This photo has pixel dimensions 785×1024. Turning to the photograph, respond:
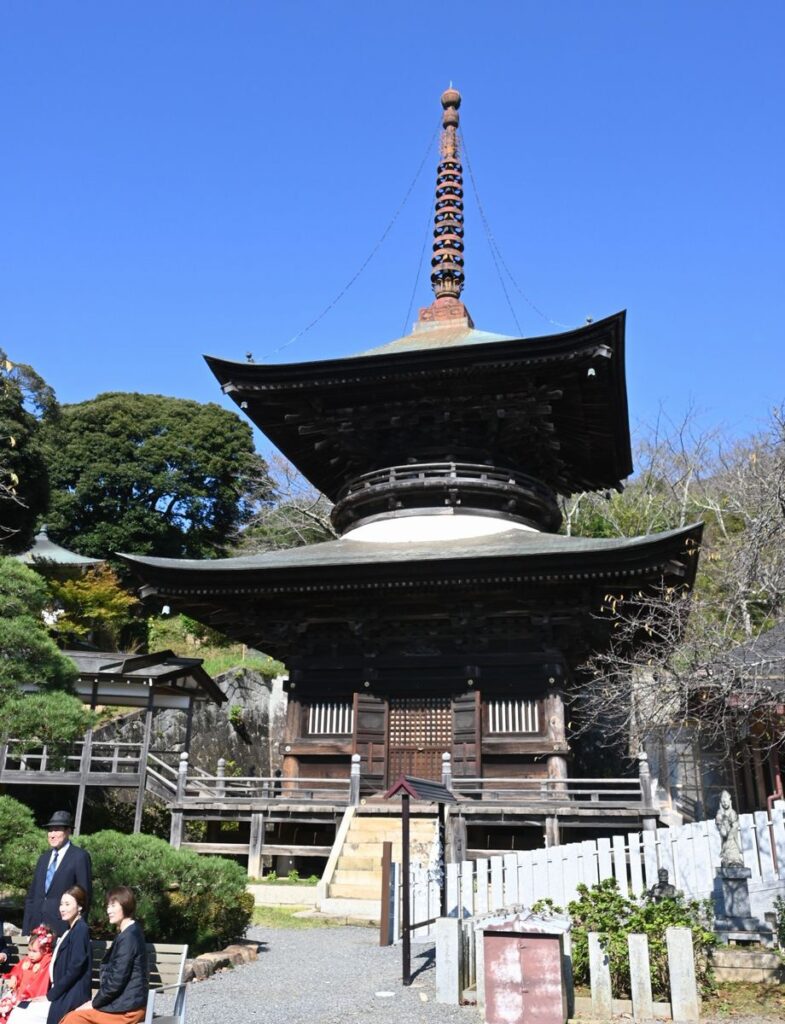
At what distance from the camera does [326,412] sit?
2069 cm

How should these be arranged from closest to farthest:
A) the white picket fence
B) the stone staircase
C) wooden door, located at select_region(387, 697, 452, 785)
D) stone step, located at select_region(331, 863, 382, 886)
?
the white picket fence
the stone staircase
stone step, located at select_region(331, 863, 382, 886)
wooden door, located at select_region(387, 697, 452, 785)

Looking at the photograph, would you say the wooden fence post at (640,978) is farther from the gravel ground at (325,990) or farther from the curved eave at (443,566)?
the curved eave at (443,566)

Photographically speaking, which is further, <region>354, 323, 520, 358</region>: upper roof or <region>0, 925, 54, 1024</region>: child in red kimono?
<region>354, 323, 520, 358</region>: upper roof

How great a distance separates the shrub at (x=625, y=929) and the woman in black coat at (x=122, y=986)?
439cm

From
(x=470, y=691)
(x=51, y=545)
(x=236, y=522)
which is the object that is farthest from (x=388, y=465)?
(x=236, y=522)

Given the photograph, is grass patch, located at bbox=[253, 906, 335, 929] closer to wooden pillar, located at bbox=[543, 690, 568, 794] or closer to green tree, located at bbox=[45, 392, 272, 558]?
wooden pillar, located at bbox=[543, 690, 568, 794]

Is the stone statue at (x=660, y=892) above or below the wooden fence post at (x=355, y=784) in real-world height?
below

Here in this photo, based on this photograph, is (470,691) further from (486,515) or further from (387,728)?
(486,515)

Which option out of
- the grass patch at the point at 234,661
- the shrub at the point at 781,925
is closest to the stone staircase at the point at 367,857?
the shrub at the point at 781,925

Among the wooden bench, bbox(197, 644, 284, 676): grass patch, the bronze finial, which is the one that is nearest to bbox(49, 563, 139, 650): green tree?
bbox(197, 644, 284, 676): grass patch

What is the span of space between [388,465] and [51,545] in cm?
2353

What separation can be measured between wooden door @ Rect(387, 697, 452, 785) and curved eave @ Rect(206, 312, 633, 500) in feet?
20.4

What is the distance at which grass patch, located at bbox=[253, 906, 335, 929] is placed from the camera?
12922 mm

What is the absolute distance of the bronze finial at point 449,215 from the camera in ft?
82.6
